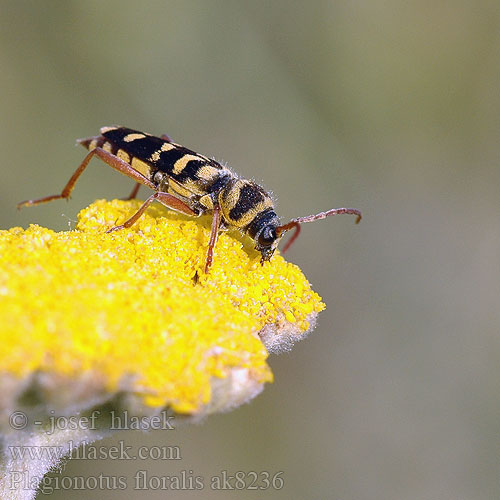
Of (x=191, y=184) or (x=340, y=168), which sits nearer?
(x=191, y=184)

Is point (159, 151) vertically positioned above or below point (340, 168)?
below

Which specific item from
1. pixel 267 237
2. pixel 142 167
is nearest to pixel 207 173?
pixel 142 167

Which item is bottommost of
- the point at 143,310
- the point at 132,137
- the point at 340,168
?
the point at 143,310

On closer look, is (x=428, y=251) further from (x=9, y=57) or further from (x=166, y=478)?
(x=9, y=57)

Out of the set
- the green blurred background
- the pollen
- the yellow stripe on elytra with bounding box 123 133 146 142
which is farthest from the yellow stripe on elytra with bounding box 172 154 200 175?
the green blurred background

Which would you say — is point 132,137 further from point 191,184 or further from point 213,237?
point 213,237

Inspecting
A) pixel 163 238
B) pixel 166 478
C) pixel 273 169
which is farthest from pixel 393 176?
pixel 163 238

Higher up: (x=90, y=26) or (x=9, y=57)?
(x=90, y=26)
